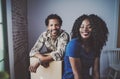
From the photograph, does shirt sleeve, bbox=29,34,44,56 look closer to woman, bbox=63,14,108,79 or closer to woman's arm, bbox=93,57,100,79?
woman, bbox=63,14,108,79

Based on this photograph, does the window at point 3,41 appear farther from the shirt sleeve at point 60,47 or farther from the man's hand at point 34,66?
the shirt sleeve at point 60,47

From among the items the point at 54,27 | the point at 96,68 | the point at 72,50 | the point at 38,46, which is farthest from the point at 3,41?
the point at 96,68

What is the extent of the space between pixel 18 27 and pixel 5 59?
10.1 inches

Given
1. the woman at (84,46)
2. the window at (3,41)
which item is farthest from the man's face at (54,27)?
the window at (3,41)

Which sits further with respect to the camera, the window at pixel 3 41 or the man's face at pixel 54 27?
the man's face at pixel 54 27

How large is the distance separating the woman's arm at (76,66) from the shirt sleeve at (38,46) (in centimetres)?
25

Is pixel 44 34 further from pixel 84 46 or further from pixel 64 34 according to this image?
pixel 84 46

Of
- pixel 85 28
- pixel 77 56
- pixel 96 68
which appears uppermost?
pixel 85 28

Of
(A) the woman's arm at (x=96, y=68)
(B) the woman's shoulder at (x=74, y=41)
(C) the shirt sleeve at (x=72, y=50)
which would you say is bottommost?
(A) the woman's arm at (x=96, y=68)

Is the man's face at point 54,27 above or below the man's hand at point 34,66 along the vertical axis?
above

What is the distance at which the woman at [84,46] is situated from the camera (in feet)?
4.39

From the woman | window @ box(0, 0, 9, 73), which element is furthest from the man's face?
window @ box(0, 0, 9, 73)

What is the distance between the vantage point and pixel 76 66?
1354 mm

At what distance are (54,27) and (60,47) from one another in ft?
0.53
